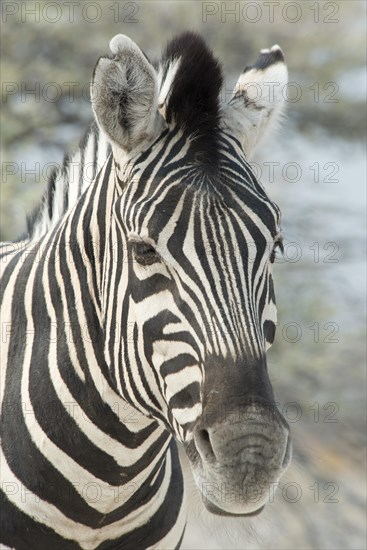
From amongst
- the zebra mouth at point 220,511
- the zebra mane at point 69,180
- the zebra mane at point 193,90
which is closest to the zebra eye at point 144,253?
the zebra mane at point 193,90

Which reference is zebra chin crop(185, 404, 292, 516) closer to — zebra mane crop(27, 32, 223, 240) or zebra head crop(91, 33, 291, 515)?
zebra head crop(91, 33, 291, 515)

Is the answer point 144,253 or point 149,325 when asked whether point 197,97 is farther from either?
point 149,325

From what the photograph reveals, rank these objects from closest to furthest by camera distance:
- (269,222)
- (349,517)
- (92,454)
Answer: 1. (269,222)
2. (92,454)
3. (349,517)

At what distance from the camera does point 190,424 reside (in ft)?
10.3

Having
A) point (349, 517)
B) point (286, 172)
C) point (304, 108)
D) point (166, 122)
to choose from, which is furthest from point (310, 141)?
point (166, 122)

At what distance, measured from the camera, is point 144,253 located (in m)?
3.27

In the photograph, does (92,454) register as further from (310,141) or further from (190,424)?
(310,141)

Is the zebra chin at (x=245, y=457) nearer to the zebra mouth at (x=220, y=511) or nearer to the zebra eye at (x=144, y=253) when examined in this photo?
the zebra mouth at (x=220, y=511)

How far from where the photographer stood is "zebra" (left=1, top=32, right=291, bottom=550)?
3.05m

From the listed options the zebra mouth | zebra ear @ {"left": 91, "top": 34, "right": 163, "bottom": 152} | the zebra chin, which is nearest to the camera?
the zebra chin

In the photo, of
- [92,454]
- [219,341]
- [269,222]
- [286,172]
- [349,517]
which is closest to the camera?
[219,341]

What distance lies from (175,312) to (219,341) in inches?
9.0

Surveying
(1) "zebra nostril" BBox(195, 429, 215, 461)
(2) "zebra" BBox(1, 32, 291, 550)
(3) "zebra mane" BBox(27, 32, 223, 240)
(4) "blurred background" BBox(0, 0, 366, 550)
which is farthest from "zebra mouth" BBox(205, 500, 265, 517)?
(4) "blurred background" BBox(0, 0, 366, 550)

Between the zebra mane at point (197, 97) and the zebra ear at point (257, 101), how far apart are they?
6.4 inches
